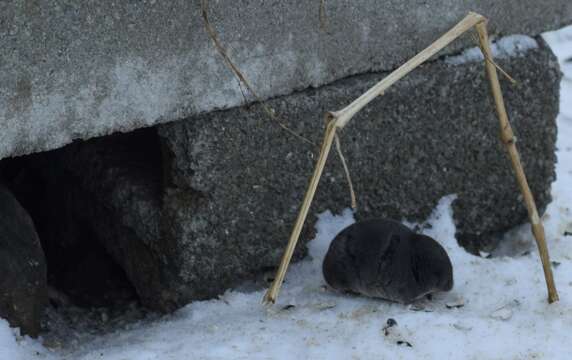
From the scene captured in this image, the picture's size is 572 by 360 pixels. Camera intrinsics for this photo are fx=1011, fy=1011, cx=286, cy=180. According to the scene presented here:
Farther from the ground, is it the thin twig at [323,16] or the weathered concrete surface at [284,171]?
the thin twig at [323,16]

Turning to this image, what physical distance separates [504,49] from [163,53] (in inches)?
38.3

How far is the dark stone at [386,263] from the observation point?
2.35 meters

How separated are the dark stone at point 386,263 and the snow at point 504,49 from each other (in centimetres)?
49

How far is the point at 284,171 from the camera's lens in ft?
7.93

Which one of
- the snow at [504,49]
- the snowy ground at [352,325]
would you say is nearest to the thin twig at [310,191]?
the snowy ground at [352,325]

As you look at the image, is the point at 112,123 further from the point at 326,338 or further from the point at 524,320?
the point at 524,320

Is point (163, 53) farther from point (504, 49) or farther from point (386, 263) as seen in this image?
point (504, 49)

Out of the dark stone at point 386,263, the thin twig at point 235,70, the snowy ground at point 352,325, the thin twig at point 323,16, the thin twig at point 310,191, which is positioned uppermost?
the thin twig at point 323,16

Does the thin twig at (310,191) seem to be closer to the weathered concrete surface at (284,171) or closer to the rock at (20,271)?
the weathered concrete surface at (284,171)

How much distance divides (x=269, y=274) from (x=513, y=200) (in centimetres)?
75

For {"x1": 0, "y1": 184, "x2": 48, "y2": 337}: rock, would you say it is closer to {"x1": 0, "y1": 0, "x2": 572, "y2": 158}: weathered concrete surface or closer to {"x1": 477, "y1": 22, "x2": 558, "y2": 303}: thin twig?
{"x1": 0, "y1": 0, "x2": 572, "y2": 158}: weathered concrete surface

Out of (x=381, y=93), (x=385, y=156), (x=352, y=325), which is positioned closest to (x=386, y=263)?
(x=352, y=325)

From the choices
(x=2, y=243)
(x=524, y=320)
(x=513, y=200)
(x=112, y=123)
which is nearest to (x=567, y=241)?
(x=513, y=200)

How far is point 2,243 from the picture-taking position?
Result: 2.28 m
